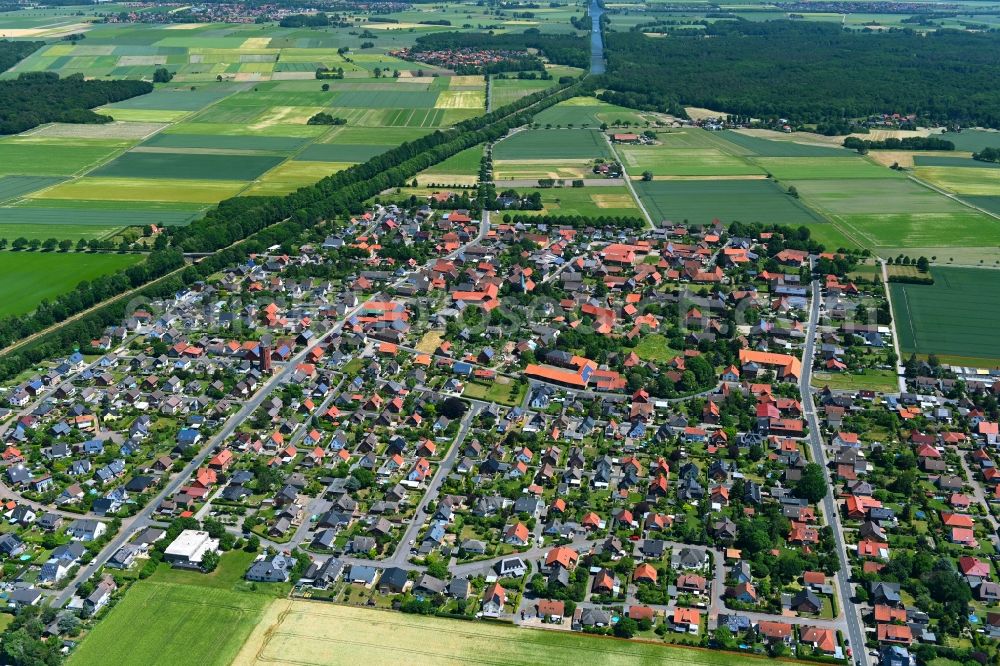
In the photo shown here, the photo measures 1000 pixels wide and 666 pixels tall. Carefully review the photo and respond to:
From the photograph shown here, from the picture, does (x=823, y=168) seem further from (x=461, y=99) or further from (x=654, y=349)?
(x=461, y=99)

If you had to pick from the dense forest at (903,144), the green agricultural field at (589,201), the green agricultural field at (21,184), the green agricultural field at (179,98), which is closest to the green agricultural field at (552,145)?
the green agricultural field at (589,201)

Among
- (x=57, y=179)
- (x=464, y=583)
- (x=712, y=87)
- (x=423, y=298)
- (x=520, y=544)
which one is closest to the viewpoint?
(x=464, y=583)

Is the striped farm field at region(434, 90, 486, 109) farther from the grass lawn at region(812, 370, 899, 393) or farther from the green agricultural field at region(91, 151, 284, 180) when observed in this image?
the grass lawn at region(812, 370, 899, 393)

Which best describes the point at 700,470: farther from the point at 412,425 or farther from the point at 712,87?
the point at 712,87

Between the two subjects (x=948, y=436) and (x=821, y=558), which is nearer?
(x=821, y=558)

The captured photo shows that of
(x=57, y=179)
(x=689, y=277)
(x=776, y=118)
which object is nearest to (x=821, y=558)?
(x=689, y=277)

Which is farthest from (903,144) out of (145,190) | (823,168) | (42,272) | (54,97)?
(54,97)
